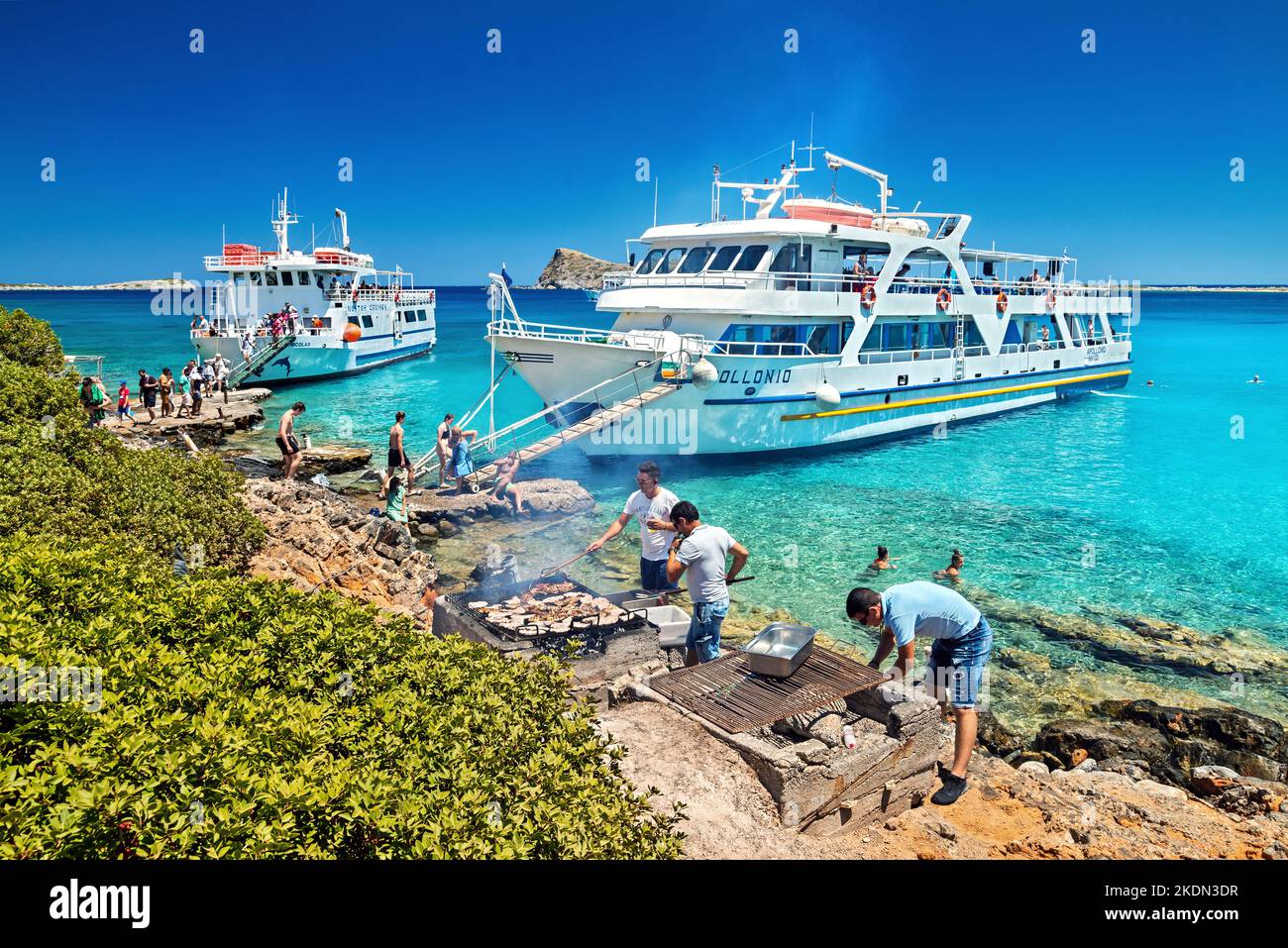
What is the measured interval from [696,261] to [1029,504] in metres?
10.6

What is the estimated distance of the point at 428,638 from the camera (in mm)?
5266

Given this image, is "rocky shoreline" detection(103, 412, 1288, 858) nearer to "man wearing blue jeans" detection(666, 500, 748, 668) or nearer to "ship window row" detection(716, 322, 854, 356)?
"man wearing blue jeans" detection(666, 500, 748, 668)

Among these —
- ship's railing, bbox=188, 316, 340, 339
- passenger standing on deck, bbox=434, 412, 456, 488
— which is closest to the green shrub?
passenger standing on deck, bbox=434, 412, 456, 488

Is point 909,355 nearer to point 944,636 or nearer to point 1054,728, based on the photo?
point 1054,728

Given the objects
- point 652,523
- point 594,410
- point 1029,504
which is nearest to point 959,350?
point 1029,504

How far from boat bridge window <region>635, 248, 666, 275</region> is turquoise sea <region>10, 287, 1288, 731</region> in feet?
18.6

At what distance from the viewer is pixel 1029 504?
1825cm

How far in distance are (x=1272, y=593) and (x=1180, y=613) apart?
230cm

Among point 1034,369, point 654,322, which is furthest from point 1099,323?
point 654,322

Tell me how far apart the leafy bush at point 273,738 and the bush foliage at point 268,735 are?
10 millimetres

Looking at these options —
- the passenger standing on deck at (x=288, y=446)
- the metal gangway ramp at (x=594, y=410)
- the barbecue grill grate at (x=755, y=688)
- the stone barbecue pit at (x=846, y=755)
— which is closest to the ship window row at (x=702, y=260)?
the metal gangway ramp at (x=594, y=410)

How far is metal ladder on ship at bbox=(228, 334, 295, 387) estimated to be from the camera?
3347 centimetres

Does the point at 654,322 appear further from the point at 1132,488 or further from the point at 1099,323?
the point at 1099,323
